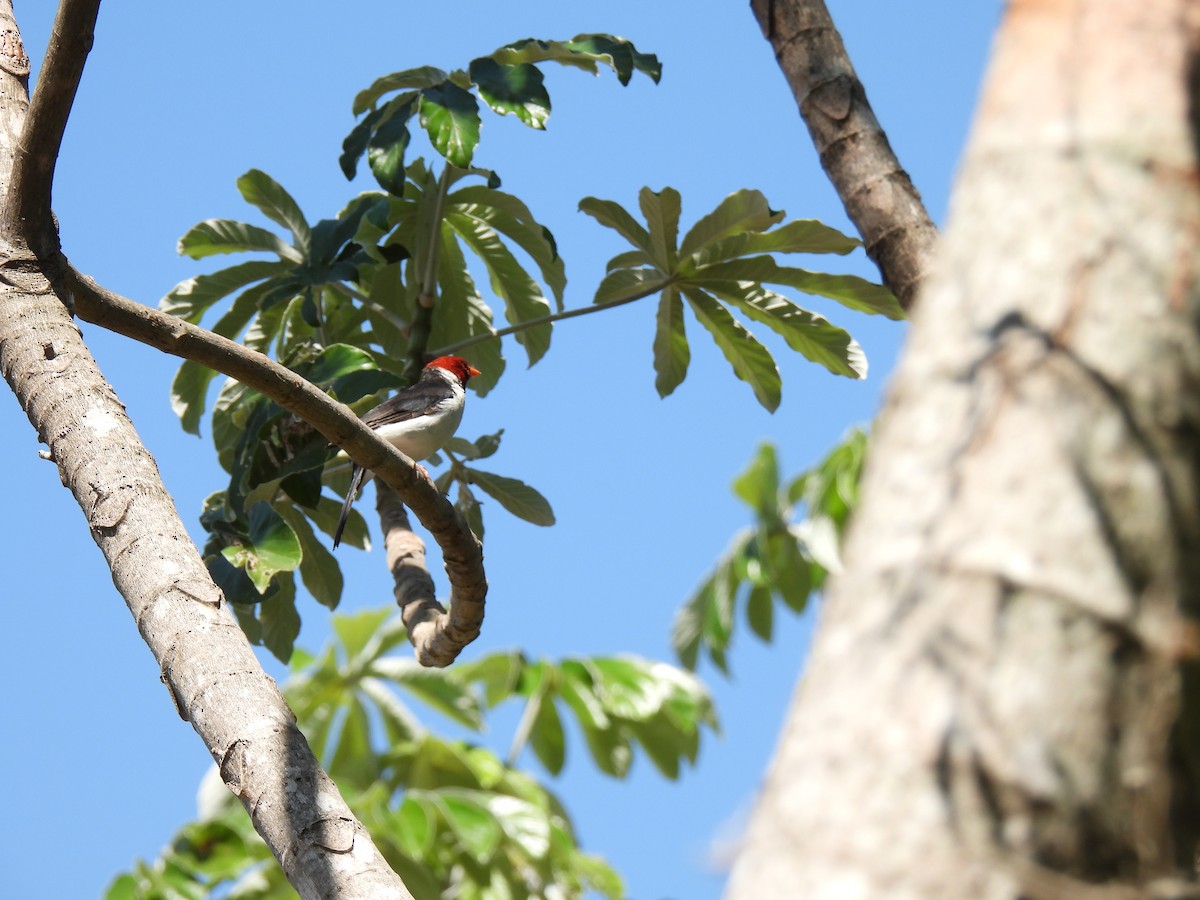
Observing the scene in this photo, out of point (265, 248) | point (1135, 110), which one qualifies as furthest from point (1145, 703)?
point (265, 248)

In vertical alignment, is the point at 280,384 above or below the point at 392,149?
below

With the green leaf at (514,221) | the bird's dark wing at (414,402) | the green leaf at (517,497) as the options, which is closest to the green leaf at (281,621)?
the green leaf at (517,497)

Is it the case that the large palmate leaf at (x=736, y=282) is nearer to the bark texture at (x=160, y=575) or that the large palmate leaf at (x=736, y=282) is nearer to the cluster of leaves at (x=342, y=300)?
the cluster of leaves at (x=342, y=300)

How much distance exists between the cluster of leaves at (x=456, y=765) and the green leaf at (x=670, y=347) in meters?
2.18

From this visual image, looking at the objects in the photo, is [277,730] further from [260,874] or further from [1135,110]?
[260,874]

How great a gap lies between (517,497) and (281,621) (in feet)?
2.90

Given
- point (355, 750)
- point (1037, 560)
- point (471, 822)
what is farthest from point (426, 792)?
→ point (1037, 560)

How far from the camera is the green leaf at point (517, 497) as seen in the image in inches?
158

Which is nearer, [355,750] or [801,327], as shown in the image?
[801,327]

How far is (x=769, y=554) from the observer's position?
20.6ft

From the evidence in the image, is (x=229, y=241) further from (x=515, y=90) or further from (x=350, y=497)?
(x=515, y=90)

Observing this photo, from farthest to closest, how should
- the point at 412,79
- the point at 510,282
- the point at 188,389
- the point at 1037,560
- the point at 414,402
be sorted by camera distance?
the point at 414,402 < the point at 510,282 < the point at 188,389 < the point at 412,79 < the point at 1037,560

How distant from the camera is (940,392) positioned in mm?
913

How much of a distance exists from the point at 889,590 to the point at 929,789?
148 millimetres
